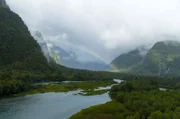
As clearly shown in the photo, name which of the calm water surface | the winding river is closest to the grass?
the winding river

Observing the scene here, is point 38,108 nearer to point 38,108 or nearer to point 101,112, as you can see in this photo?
point 38,108

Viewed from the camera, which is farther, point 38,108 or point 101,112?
point 38,108

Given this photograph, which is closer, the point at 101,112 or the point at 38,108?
the point at 101,112

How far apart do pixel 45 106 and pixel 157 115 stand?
79746 millimetres

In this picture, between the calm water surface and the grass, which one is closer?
the grass

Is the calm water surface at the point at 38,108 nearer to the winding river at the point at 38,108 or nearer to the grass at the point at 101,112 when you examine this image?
the winding river at the point at 38,108

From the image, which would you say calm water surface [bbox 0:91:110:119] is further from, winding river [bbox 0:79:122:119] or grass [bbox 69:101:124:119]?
grass [bbox 69:101:124:119]

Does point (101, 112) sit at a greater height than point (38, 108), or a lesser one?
lesser

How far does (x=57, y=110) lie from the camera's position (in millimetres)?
162250

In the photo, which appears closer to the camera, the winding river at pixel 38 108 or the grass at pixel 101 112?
the grass at pixel 101 112

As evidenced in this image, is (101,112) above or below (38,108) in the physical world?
below

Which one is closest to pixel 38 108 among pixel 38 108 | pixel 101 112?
pixel 38 108

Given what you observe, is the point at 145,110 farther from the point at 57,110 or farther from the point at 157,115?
the point at 57,110

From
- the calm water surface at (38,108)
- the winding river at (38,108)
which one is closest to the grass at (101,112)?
the winding river at (38,108)
